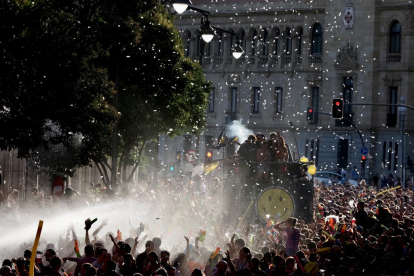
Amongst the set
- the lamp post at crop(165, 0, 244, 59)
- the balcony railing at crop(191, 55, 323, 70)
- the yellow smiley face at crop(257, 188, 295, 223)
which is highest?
the balcony railing at crop(191, 55, 323, 70)

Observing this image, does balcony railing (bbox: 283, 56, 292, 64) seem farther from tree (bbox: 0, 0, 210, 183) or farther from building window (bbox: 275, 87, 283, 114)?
tree (bbox: 0, 0, 210, 183)

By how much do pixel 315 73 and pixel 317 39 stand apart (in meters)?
2.40

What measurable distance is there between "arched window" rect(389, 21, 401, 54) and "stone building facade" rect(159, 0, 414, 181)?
0.21ft

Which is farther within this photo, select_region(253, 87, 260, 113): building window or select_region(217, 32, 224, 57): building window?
select_region(217, 32, 224, 57): building window

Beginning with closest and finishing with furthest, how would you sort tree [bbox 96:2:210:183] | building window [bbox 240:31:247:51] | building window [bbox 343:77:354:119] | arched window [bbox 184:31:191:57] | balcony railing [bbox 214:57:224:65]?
tree [bbox 96:2:210:183]
building window [bbox 343:77:354:119]
building window [bbox 240:31:247:51]
balcony railing [bbox 214:57:224:65]
arched window [bbox 184:31:191:57]

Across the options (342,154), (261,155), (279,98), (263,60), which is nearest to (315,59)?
(279,98)

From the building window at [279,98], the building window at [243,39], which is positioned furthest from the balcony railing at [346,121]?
the building window at [243,39]

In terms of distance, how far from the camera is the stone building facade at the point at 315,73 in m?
66.9

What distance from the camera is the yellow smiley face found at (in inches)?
1024

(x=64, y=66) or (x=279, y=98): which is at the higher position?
(x=64, y=66)

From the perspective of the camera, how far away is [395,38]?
67375mm

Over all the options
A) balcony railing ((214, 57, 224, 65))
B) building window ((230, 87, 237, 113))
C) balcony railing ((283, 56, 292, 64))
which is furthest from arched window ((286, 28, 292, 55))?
balcony railing ((214, 57, 224, 65))

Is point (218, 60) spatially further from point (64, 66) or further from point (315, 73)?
point (64, 66)

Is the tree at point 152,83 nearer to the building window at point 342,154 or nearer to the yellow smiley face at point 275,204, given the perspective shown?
Result: the yellow smiley face at point 275,204
